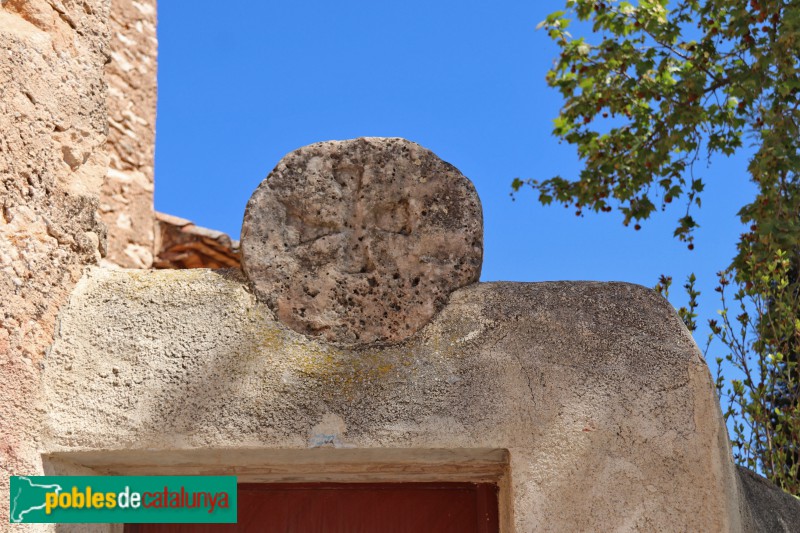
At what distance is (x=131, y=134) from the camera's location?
18.2 feet

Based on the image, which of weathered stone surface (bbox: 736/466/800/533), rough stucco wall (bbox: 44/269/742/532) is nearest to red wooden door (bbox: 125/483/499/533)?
rough stucco wall (bbox: 44/269/742/532)

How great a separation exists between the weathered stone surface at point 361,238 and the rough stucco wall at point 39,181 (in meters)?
0.42

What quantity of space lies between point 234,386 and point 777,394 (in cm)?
348

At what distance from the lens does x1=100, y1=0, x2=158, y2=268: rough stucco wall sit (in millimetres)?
5324

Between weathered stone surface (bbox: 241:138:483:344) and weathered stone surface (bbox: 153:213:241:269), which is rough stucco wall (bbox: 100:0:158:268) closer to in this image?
weathered stone surface (bbox: 153:213:241:269)

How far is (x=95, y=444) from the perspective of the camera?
6.06ft

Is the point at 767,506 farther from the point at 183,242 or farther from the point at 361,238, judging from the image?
the point at 183,242

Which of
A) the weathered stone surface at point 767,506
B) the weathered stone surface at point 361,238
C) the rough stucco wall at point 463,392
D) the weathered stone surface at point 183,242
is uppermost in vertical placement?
the weathered stone surface at point 183,242

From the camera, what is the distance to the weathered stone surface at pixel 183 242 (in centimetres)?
585

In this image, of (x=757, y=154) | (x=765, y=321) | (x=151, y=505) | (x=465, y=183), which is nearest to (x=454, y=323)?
(x=465, y=183)

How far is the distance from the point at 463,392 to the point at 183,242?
4365 mm

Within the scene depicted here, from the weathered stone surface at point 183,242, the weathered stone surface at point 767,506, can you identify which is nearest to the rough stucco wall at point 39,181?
the weathered stone surface at point 767,506

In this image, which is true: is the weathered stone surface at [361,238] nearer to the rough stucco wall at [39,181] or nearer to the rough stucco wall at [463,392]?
the rough stucco wall at [463,392]

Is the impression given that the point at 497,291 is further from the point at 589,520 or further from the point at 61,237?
the point at 61,237
